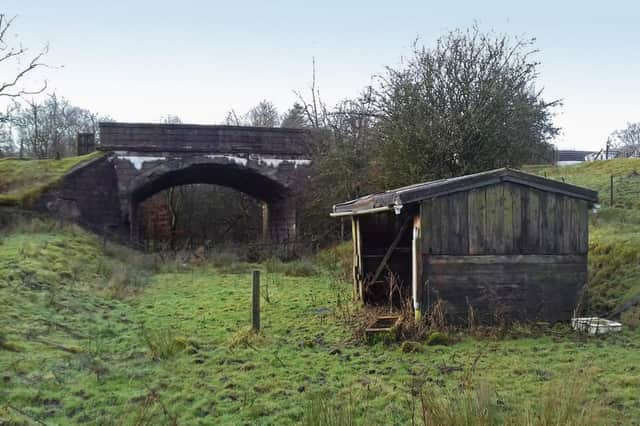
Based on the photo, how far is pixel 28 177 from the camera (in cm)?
2006

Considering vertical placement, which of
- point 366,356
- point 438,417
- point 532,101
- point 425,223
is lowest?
point 366,356

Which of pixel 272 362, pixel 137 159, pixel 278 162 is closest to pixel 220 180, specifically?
pixel 278 162

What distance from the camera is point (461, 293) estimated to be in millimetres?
8469

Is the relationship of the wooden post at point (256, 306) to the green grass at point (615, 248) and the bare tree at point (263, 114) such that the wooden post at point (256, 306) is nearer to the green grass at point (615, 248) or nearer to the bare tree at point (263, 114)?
the green grass at point (615, 248)

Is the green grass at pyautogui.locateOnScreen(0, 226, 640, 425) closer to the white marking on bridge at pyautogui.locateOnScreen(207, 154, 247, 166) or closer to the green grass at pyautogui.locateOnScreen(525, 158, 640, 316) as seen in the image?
the green grass at pyautogui.locateOnScreen(525, 158, 640, 316)

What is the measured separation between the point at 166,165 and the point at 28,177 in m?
4.99

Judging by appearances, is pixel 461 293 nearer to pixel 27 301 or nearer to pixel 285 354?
pixel 285 354

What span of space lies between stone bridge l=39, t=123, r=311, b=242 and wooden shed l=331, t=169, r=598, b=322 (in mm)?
13542

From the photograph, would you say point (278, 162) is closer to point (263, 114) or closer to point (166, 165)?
point (166, 165)

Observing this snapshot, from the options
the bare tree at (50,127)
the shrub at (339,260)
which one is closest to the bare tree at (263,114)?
the bare tree at (50,127)

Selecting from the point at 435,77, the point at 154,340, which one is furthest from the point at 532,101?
the point at 154,340

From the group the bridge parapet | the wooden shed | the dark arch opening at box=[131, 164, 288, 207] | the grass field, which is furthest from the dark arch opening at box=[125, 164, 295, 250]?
the wooden shed

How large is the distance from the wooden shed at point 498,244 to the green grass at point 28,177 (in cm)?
1474

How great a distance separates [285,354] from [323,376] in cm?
110
